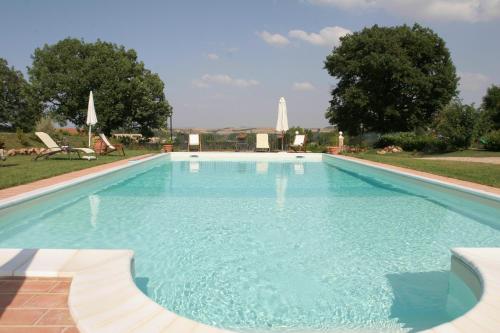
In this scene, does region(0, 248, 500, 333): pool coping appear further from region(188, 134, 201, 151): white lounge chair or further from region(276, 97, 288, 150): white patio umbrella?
region(188, 134, 201, 151): white lounge chair

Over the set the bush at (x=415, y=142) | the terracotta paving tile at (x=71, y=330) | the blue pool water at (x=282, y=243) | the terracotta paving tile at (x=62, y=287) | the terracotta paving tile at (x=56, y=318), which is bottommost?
the blue pool water at (x=282, y=243)

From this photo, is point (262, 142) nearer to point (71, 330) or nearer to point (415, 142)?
point (415, 142)

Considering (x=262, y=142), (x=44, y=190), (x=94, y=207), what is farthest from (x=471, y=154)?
(x=44, y=190)

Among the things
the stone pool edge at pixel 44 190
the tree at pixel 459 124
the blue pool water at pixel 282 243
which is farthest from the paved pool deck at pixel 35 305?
the tree at pixel 459 124

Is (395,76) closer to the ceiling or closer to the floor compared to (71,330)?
closer to the ceiling

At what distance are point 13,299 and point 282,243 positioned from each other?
285 cm

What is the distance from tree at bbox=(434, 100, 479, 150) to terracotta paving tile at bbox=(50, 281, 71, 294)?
17.7 meters

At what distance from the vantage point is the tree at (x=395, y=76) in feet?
77.3

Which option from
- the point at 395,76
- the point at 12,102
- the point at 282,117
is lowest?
the point at 282,117

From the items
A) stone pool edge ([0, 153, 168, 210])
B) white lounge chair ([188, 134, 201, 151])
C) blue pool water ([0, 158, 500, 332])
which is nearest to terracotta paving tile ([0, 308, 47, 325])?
blue pool water ([0, 158, 500, 332])

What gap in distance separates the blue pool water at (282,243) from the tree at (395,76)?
17.3 m

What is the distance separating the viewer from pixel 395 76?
23188mm

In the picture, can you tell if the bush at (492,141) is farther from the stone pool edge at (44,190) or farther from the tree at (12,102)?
the tree at (12,102)

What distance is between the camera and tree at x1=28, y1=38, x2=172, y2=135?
80.7ft
